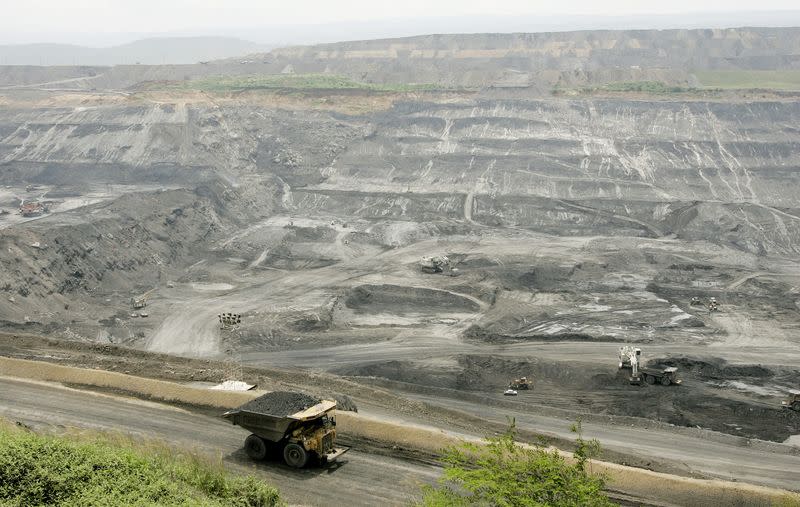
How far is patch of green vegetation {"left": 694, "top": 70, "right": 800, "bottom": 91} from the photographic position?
8675 cm

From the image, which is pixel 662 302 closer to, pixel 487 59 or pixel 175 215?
pixel 175 215

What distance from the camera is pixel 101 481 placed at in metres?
12.0

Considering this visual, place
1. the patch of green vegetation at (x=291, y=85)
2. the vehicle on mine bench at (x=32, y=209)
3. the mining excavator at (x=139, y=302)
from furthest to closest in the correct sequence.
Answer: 1. the patch of green vegetation at (x=291, y=85)
2. the vehicle on mine bench at (x=32, y=209)
3. the mining excavator at (x=139, y=302)

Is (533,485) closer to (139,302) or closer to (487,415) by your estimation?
(487,415)

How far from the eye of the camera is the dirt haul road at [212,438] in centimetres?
1677

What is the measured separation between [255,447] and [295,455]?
3.86 ft

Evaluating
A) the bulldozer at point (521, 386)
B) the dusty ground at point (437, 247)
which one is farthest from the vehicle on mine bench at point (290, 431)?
the bulldozer at point (521, 386)

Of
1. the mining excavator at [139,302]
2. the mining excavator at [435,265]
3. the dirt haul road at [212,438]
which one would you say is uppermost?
the mining excavator at [435,265]

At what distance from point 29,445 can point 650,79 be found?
8954cm

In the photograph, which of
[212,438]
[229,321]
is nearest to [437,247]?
[229,321]

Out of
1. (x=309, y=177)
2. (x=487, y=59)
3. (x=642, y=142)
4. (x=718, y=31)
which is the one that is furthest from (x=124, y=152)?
(x=718, y=31)

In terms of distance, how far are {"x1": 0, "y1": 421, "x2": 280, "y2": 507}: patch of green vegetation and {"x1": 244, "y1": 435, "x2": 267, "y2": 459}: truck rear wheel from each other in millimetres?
3636

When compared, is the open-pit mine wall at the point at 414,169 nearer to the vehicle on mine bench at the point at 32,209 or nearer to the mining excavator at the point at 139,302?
the mining excavator at the point at 139,302

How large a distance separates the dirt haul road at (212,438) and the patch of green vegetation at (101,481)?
2.85m
